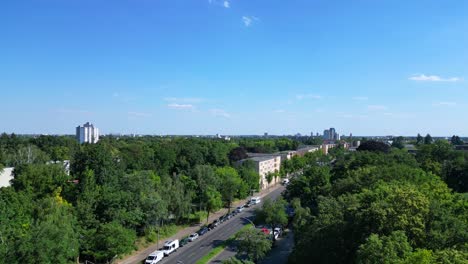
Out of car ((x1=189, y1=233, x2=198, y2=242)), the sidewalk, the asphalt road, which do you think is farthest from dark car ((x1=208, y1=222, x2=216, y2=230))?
car ((x1=189, y1=233, x2=198, y2=242))

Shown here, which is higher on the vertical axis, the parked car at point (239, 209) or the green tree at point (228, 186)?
→ the green tree at point (228, 186)

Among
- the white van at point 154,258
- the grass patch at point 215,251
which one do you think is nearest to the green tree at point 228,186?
the grass patch at point 215,251

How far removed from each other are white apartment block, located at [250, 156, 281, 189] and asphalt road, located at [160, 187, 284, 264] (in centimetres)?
3058

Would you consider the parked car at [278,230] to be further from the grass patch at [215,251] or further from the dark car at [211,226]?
the dark car at [211,226]

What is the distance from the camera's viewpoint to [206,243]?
46.1 meters

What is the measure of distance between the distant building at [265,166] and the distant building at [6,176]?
52867 millimetres

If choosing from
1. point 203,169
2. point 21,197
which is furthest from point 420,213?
point 203,169

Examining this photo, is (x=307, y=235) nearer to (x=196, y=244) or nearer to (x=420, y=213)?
(x=420, y=213)

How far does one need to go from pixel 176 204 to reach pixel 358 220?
30.8 meters

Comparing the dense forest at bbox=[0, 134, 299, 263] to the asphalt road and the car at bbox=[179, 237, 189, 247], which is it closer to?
the car at bbox=[179, 237, 189, 247]

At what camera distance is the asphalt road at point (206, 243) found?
4039 cm

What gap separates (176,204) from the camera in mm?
51094

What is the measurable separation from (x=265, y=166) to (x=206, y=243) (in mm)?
51407

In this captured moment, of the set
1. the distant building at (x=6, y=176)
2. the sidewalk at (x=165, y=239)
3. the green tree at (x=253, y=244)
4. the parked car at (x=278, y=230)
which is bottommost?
the sidewalk at (x=165, y=239)
